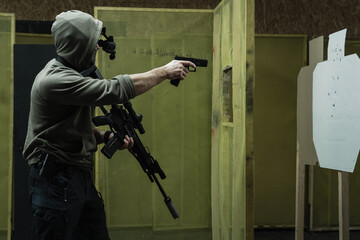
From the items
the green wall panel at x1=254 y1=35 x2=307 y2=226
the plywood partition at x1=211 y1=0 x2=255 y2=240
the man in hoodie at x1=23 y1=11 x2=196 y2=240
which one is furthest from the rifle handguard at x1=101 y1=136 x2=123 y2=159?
the green wall panel at x1=254 y1=35 x2=307 y2=226

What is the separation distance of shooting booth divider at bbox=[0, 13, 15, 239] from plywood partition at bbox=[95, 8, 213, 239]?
1.98ft

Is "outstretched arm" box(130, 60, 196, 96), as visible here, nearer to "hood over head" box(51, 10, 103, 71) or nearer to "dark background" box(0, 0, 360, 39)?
"hood over head" box(51, 10, 103, 71)

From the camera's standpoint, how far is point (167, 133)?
2.73 m

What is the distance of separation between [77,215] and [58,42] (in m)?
0.70

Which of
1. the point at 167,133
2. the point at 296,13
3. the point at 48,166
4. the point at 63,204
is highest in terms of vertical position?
the point at 296,13

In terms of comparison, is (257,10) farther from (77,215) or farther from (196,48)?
(77,215)

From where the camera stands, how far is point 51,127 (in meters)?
1.61

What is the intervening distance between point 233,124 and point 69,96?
3.04 ft

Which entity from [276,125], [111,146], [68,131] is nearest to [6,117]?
[111,146]

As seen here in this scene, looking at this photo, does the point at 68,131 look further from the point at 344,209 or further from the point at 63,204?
the point at 344,209

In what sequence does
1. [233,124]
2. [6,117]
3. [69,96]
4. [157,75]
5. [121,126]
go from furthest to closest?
[6,117]
[233,124]
[121,126]
[157,75]
[69,96]

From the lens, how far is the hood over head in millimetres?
1628

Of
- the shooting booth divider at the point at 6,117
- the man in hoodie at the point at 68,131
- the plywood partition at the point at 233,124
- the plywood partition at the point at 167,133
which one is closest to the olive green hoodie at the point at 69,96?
the man in hoodie at the point at 68,131

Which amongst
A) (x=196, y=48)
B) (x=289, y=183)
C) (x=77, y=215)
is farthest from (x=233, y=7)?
(x=289, y=183)
